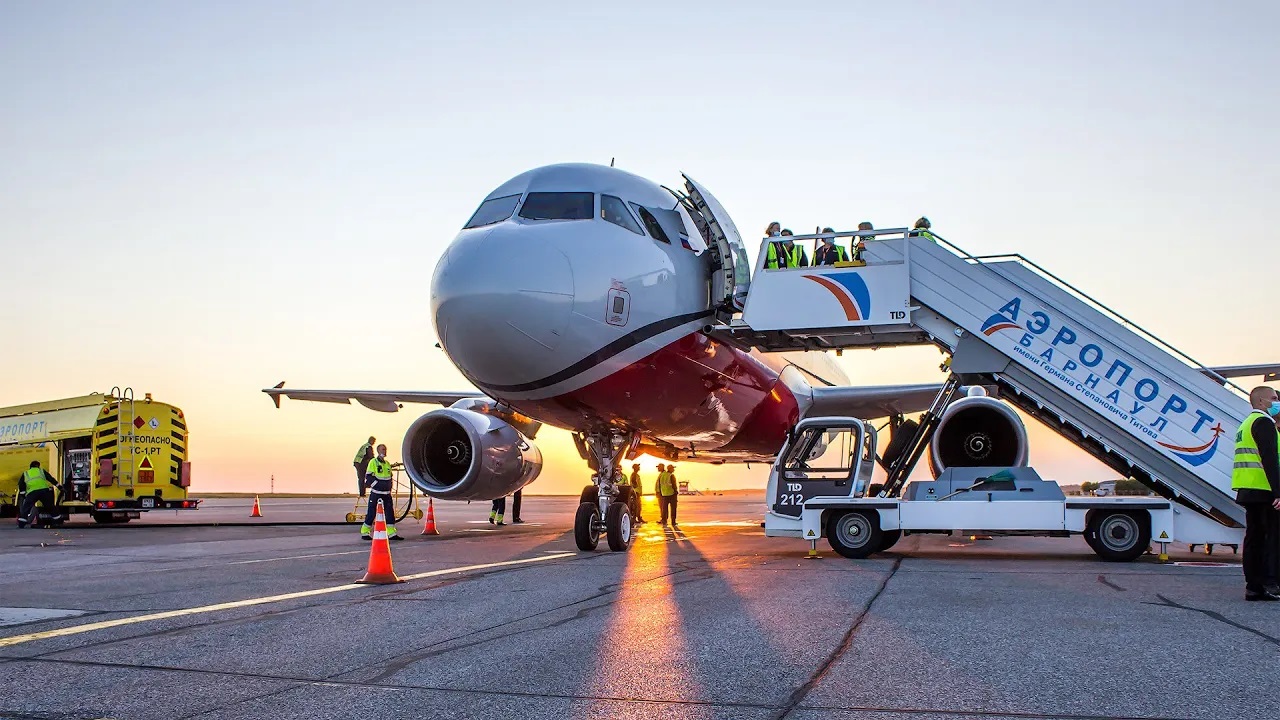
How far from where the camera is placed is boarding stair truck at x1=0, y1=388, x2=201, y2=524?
19.6m

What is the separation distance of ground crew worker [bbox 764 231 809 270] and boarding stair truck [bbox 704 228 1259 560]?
197mm

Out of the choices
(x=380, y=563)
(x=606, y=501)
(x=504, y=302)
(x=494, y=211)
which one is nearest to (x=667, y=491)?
(x=606, y=501)

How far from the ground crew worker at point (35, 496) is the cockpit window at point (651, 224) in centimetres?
1423

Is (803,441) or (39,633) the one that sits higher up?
(803,441)

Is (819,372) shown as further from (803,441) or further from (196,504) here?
(196,504)

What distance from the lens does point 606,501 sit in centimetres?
1170

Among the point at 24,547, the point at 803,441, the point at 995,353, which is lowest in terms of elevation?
the point at 24,547

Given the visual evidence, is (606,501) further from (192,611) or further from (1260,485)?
(1260,485)

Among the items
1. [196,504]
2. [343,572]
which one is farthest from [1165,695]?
[196,504]

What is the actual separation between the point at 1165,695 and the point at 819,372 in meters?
15.1

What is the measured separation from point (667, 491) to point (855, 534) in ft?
28.2

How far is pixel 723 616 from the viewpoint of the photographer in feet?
20.2

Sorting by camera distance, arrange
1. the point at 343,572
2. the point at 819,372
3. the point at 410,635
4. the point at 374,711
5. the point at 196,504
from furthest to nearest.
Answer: the point at 196,504 → the point at 819,372 → the point at 343,572 → the point at 410,635 → the point at 374,711

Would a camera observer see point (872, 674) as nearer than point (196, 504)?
Yes
